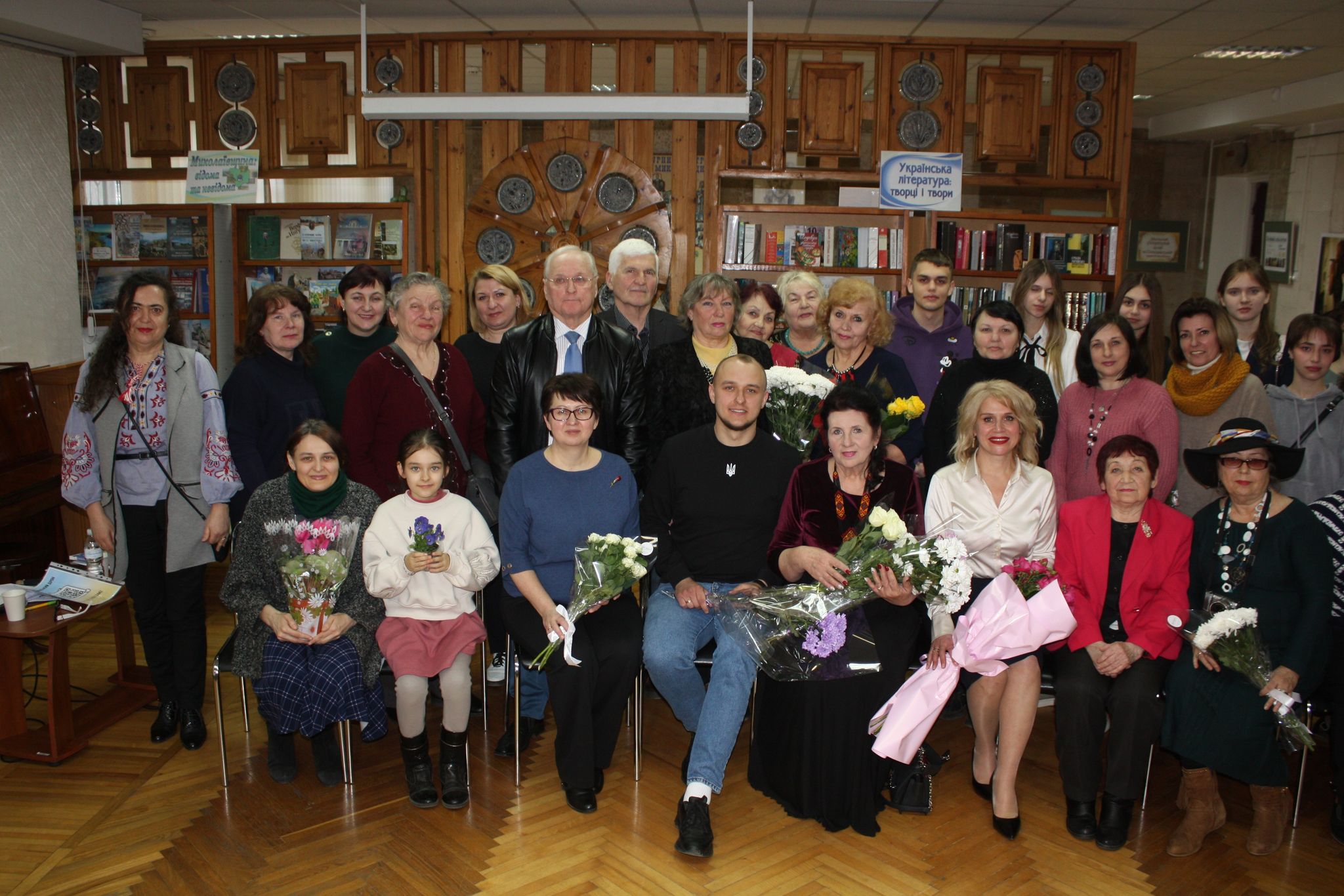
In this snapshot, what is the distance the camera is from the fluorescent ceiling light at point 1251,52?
762 cm

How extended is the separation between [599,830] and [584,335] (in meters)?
1.87

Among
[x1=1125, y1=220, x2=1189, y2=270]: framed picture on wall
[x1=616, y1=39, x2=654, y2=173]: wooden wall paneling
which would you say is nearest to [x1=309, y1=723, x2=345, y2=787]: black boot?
[x1=616, y1=39, x2=654, y2=173]: wooden wall paneling

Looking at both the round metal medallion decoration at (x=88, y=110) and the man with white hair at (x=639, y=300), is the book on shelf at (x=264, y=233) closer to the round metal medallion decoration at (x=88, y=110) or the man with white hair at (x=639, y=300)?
the round metal medallion decoration at (x=88, y=110)

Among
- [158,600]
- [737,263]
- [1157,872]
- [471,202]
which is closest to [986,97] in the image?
[737,263]

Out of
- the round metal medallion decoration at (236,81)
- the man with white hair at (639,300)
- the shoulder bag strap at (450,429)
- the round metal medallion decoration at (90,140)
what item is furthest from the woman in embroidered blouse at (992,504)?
the round metal medallion decoration at (90,140)

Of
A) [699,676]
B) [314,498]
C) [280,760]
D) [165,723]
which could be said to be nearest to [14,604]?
[165,723]

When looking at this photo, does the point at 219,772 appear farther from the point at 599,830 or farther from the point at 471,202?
the point at 471,202

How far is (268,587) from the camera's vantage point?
3.30 meters

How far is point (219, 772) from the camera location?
3.45m

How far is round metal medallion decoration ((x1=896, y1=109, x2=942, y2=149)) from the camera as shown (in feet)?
22.0

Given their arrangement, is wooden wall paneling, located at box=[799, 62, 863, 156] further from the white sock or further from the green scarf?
the white sock

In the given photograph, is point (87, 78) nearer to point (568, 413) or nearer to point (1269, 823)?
point (568, 413)

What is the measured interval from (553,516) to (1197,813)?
2.33m

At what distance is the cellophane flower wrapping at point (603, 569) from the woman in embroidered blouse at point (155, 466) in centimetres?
146
